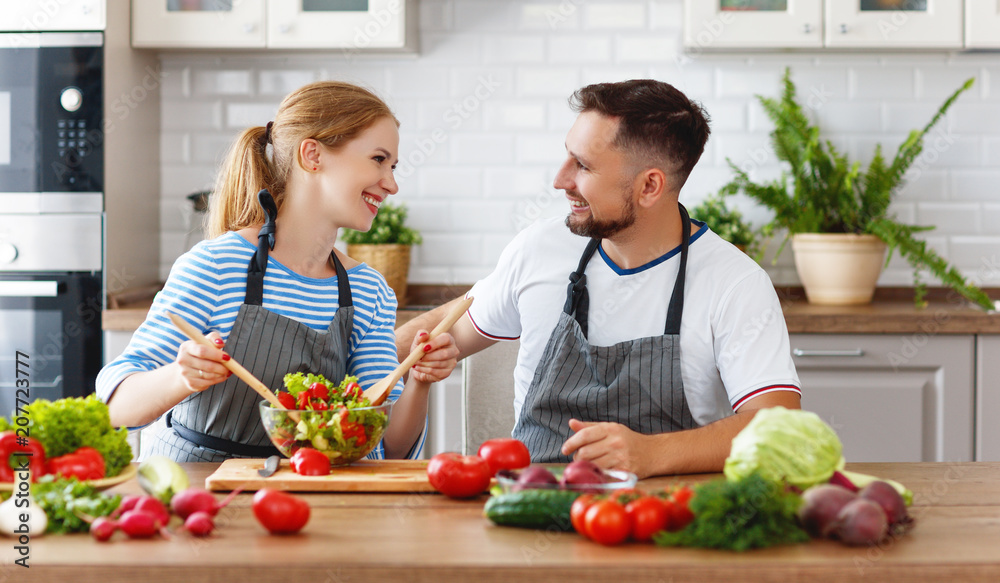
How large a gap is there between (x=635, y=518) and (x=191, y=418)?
1.04 m

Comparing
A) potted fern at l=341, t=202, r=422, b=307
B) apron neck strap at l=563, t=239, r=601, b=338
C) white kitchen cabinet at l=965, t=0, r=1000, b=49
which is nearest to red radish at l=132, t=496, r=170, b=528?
apron neck strap at l=563, t=239, r=601, b=338

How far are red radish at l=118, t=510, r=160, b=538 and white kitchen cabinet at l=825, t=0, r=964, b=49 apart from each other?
2759 mm

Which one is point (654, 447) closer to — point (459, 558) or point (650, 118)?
point (459, 558)

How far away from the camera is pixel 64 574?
970mm

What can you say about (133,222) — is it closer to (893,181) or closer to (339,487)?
(339,487)

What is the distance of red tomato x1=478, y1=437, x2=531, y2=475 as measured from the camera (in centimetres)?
133

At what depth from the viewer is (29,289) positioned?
9.52ft

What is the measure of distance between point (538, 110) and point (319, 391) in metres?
2.24

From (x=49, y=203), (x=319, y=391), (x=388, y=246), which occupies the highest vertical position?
(x=49, y=203)

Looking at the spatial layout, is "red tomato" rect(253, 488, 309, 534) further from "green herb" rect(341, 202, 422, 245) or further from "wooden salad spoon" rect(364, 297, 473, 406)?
"green herb" rect(341, 202, 422, 245)

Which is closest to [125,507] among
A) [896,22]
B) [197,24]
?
[197,24]

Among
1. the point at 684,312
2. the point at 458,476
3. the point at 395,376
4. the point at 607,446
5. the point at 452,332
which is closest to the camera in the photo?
the point at 458,476

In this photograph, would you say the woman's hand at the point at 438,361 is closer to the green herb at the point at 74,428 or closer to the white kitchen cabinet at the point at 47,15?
the green herb at the point at 74,428

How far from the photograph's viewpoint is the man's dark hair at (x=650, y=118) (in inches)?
75.1
